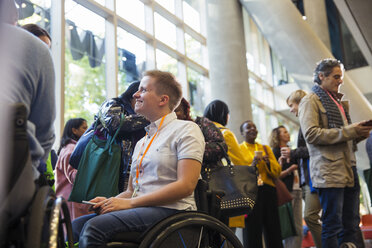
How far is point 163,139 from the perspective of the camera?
2027 millimetres

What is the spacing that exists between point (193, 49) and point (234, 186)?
6.94 meters

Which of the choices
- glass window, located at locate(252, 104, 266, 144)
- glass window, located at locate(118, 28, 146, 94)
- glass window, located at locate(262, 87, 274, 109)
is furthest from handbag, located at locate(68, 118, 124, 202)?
glass window, located at locate(262, 87, 274, 109)

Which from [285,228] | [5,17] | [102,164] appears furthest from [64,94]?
[5,17]

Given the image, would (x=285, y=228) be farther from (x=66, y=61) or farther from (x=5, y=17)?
(x=5, y=17)

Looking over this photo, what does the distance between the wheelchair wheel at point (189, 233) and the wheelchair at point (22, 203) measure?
1.58ft

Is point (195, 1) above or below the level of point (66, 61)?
above

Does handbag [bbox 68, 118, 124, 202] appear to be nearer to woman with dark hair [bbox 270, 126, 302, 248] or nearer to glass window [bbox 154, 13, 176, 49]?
woman with dark hair [bbox 270, 126, 302, 248]

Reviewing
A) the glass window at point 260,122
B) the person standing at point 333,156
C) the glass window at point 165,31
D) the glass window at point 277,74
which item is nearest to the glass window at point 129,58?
the glass window at point 165,31

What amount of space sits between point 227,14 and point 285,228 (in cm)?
565

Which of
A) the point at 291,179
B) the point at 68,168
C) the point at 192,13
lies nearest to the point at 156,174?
the point at 68,168

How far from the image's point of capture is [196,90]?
9.15 m

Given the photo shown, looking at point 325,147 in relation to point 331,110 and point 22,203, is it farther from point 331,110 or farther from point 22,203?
point 22,203

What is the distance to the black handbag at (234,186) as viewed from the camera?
2.67m

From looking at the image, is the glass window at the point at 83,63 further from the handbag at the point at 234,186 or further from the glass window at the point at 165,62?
the handbag at the point at 234,186
